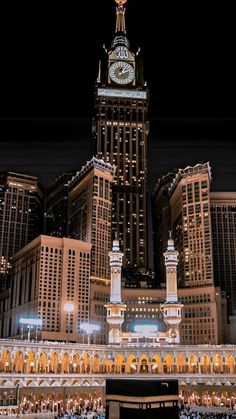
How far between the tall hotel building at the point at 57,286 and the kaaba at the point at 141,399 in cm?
8870

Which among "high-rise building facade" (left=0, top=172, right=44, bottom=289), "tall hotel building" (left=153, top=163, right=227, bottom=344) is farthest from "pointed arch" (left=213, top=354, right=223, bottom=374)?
"high-rise building facade" (left=0, top=172, right=44, bottom=289)

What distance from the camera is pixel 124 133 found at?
191625mm

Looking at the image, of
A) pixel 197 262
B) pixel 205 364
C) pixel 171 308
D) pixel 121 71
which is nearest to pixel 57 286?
pixel 171 308

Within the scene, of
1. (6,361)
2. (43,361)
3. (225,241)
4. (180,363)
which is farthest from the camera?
(225,241)

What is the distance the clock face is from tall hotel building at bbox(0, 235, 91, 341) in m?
76.7

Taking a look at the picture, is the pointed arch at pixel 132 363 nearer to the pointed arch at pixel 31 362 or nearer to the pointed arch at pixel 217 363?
the pointed arch at pixel 217 363

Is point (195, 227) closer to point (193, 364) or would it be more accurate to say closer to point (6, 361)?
point (193, 364)

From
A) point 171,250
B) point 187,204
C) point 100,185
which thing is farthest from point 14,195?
point 171,250

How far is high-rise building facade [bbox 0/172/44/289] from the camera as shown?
181 m

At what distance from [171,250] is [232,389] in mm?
36084

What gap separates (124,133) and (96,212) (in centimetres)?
4246

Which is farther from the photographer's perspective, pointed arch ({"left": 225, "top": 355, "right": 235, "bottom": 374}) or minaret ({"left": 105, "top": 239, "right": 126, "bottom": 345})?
minaret ({"left": 105, "top": 239, "right": 126, "bottom": 345})

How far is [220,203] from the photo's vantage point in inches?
7249

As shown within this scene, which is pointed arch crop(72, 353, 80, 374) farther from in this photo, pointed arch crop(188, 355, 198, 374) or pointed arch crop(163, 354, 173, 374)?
pointed arch crop(188, 355, 198, 374)
